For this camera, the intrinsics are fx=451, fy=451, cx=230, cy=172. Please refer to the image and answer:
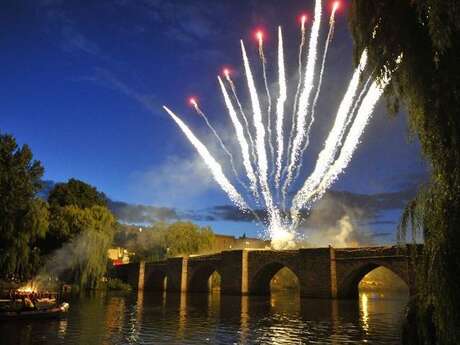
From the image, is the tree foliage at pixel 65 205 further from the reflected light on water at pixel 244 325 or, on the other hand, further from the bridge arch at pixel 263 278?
the reflected light on water at pixel 244 325

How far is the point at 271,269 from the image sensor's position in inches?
2165

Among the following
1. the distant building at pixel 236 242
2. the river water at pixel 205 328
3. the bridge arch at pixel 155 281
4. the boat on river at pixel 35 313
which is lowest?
the river water at pixel 205 328

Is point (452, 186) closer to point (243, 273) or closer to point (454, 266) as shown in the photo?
point (454, 266)

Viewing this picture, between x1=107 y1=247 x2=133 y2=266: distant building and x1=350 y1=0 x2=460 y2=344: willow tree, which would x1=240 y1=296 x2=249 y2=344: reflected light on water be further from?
x1=107 y1=247 x2=133 y2=266: distant building

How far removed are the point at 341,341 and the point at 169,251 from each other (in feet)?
178

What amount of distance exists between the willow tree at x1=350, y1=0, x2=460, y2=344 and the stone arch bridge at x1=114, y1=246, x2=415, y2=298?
25.2 metres

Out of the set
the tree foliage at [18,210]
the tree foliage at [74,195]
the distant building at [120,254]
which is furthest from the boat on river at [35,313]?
the distant building at [120,254]

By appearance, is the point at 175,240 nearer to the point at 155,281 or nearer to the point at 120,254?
the point at 155,281

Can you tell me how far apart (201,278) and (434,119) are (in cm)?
6031

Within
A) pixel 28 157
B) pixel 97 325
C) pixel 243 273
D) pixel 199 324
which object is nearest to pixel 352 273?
pixel 243 273

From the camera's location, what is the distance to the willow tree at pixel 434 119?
24.8 ft

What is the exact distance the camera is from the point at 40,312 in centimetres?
2675

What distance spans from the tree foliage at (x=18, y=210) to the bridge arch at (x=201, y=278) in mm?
26619

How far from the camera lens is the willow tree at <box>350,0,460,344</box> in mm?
7562
